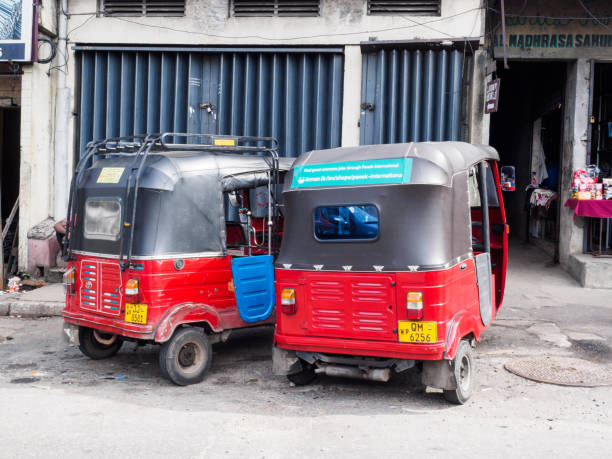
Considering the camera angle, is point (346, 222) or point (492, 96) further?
point (492, 96)

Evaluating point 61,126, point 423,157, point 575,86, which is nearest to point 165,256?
point 423,157

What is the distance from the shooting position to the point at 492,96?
10.4 meters

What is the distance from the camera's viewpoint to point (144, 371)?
22.1 feet

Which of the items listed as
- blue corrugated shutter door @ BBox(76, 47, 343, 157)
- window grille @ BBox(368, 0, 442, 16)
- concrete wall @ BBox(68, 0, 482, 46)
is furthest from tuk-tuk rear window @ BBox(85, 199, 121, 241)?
window grille @ BBox(368, 0, 442, 16)

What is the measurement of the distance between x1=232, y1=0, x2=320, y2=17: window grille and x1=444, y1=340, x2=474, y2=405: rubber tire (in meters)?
7.65

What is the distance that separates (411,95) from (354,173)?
20.4ft

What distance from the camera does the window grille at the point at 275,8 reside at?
11.5 meters

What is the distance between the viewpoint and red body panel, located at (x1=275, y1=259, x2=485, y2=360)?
5.18 meters

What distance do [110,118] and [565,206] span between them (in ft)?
28.3

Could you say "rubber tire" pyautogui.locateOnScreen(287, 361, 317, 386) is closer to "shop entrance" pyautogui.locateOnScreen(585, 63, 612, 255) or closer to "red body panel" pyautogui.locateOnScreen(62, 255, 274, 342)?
"red body panel" pyautogui.locateOnScreen(62, 255, 274, 342)

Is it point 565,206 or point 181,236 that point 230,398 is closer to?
point 181,236

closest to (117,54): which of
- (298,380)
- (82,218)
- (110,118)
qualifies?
(110,118)

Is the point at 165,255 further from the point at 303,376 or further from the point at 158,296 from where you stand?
the point at 303,376

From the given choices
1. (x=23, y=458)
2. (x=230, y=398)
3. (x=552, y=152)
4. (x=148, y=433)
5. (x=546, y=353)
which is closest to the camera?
(x=23, y=458)
